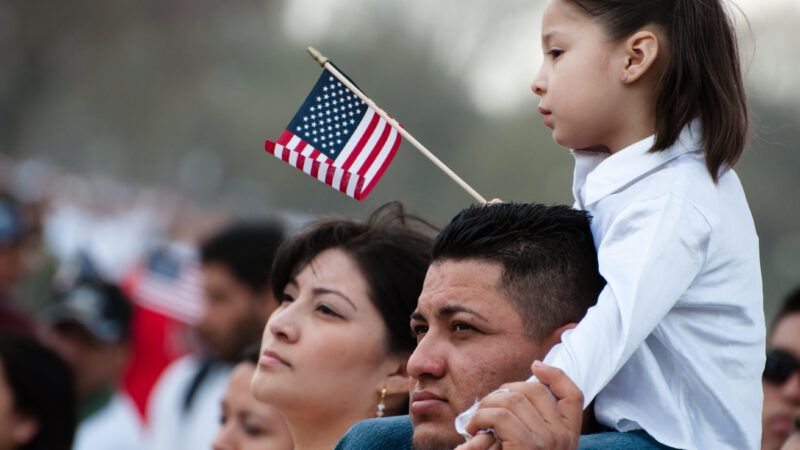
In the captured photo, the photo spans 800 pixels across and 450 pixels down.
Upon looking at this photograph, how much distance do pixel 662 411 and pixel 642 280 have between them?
0.31 metres

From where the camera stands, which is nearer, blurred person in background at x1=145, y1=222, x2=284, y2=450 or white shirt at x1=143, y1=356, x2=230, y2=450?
white shirt at x1=143, y1=356, x2=230, y2=450

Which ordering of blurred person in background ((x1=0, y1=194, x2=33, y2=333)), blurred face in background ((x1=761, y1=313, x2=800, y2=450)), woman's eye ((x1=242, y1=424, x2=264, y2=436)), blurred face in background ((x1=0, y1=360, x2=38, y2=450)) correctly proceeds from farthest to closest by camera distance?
1. blurred person in background ((x1=0, y1=194, x2=33, y2=333))
2. blurred face in background ((x1=0, y1=360, x2=38, y2=450))
3. woman's eye ((x1=242, y1=424, x2=264, y2=436))
4. blurred face in background ((x1=761, y1=313, x2=800, y2=450))

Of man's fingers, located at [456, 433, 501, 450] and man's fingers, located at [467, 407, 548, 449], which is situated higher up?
man's fingers, located at [467, 407, 548, 449]

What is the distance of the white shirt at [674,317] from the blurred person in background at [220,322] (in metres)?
4.28

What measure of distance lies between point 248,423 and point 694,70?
8.51 feet

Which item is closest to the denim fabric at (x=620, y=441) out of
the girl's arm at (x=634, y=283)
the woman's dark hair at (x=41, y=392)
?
the girl's arm at (x=634, y=283)

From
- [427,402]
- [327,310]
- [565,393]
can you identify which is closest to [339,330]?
[327,310]

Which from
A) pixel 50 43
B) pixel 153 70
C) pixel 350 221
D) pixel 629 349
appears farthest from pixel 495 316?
pixel 50 43

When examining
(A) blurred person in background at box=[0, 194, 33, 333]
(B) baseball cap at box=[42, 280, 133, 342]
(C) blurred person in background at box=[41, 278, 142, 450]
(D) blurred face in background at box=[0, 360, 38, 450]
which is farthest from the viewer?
(A) blurred person in background at box=[0, 194, 33, 333]

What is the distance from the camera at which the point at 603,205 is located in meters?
3.54

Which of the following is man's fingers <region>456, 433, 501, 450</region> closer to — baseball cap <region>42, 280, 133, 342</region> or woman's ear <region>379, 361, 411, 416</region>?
woman's ear <region>379, 361, 411, 416</region>

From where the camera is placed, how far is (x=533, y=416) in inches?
119

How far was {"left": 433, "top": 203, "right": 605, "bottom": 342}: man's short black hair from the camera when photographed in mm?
3521

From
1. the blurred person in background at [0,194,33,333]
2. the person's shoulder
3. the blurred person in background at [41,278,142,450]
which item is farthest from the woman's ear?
the blurred person in background at [0,194,33,333]
